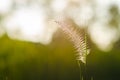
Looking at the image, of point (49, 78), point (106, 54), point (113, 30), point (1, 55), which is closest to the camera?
point (1, 55)

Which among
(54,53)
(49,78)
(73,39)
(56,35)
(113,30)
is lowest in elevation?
(73,39)

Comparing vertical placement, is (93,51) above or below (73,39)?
above

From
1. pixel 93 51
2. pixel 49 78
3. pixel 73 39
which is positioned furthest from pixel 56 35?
pixel 73 39

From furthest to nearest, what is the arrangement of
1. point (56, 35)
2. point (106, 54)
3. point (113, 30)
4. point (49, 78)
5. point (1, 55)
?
point (113, 30)
point (56, 35)
point (106, 54)
point (49, 78)
point (1, 55)

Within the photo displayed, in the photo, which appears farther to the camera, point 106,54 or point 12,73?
point 106,54

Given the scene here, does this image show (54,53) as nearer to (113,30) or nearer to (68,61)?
(68,61)

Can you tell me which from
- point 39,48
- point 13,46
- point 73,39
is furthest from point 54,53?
point 73,39
